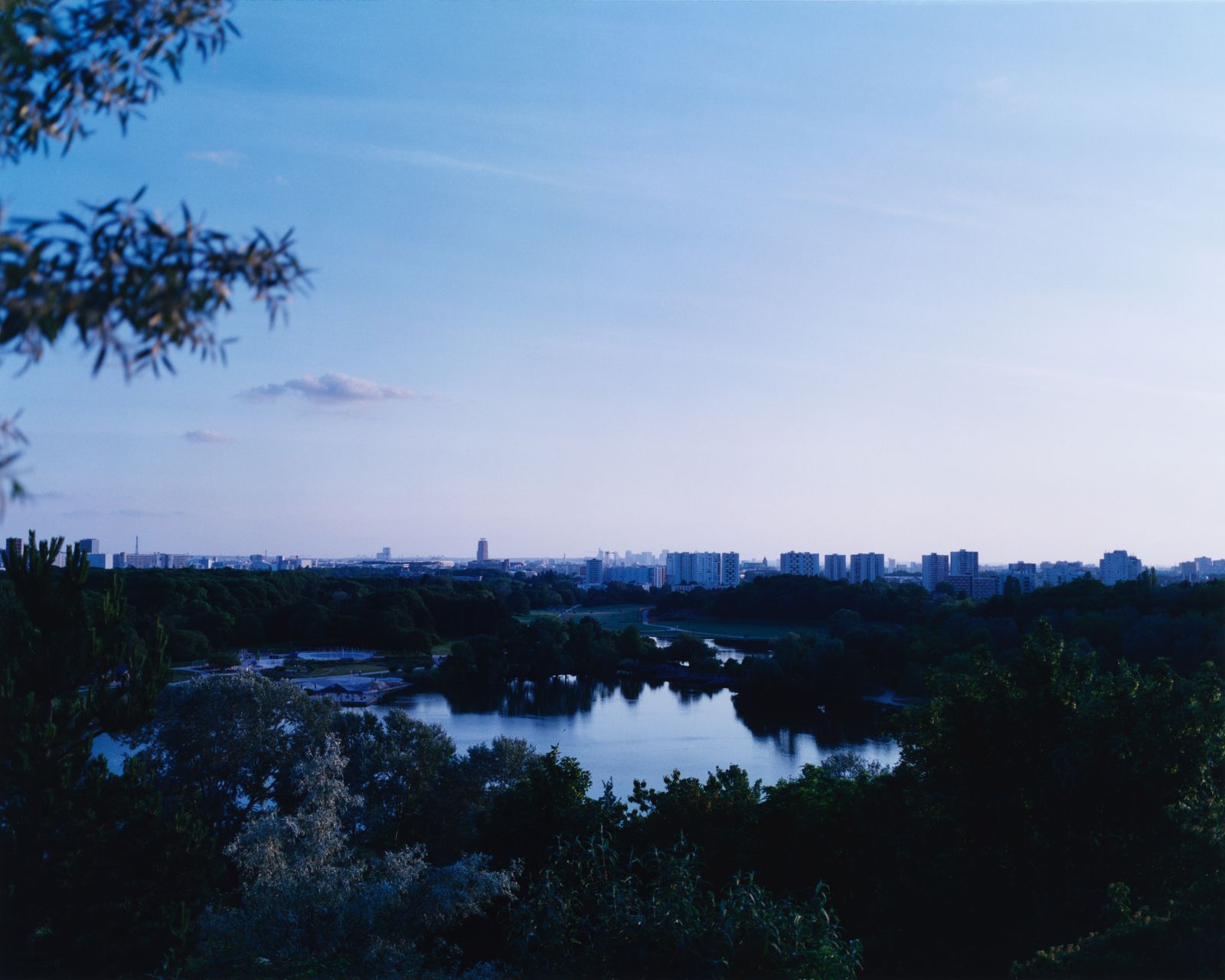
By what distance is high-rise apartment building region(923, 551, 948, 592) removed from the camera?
6931cm

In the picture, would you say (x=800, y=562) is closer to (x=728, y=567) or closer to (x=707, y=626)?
(x=728, y=567)

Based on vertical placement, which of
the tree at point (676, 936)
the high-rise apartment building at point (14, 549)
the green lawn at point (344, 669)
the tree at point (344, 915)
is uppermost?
the high-rise apartment building at point (14, 549)

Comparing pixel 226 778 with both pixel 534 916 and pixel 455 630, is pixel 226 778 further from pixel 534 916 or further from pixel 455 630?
pixel 455 630

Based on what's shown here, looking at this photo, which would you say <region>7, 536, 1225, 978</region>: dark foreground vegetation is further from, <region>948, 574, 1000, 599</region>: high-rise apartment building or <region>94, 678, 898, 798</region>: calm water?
<region>948, 574, 1000, 599</region>: high-rise apartment building

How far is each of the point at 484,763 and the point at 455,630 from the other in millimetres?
26352

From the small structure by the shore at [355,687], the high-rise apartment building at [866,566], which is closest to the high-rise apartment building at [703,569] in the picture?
the high-rise apartment building at [866,566]

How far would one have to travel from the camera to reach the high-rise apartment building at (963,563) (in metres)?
71.9

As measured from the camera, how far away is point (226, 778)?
8844 millimetres

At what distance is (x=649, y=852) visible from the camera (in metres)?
5.94

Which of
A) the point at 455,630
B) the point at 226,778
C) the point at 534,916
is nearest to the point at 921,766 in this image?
the point at 534,916

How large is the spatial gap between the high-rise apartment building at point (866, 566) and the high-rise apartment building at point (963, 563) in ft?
19.0

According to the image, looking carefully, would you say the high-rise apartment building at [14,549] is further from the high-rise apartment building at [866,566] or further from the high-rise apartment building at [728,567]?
the high-rise apartment building at [728,567]

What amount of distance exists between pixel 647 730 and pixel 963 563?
198 feet

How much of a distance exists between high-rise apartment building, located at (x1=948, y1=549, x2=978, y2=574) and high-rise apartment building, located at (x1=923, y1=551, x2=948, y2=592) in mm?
1661
